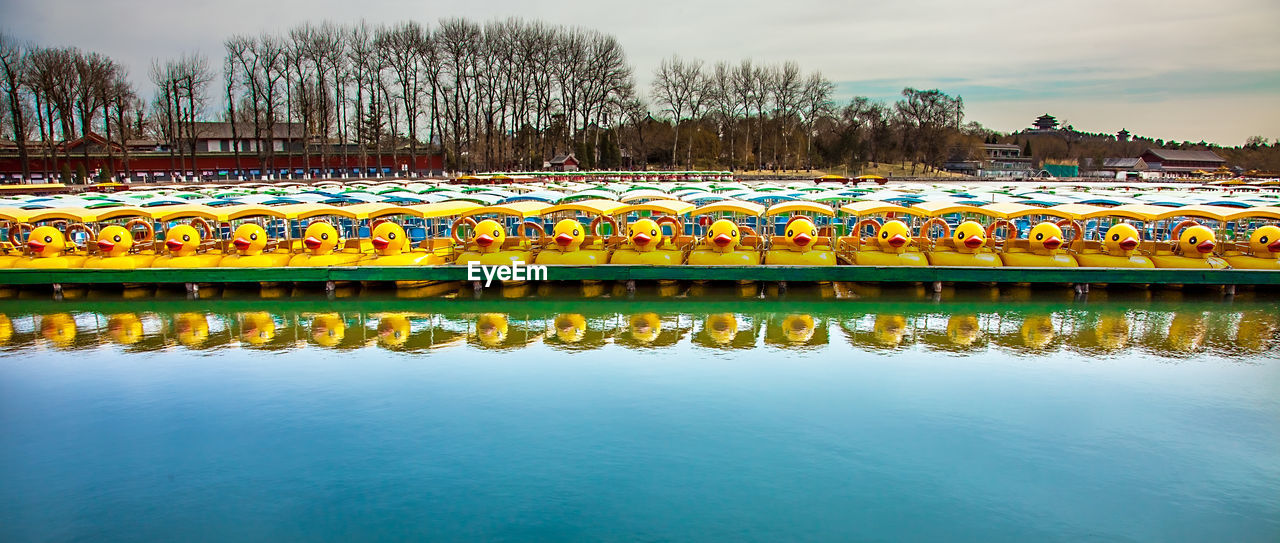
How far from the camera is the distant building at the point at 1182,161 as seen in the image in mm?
112287

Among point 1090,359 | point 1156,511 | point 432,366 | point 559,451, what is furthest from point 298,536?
point 1090,359

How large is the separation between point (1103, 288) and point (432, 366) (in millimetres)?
18749

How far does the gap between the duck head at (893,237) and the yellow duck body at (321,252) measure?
588 inches

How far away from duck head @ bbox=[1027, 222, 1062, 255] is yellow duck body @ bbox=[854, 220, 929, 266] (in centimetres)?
307

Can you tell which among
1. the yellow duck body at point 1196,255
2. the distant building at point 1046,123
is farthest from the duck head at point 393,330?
the distant building at point 1046,123

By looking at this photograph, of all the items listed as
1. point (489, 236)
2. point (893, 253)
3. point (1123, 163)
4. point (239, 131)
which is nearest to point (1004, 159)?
point (1123, 163)

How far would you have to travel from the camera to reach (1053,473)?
1110 cm

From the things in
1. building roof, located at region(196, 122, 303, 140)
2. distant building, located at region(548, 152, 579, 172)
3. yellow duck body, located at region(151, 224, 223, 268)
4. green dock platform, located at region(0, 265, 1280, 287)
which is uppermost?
building roof, located at region(196, 122, 303, 140)

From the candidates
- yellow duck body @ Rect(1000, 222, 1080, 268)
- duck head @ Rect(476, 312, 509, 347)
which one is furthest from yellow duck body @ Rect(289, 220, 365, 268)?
yellow duck body @ Rect(1000, 222, 1080, 268)

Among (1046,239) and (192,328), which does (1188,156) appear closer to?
(1046,239)

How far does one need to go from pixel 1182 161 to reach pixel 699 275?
12181cm

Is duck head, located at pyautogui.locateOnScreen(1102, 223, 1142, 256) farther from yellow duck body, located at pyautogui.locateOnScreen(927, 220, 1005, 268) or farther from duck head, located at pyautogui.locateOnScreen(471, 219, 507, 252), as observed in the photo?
duck head, located at pyautogui.locateOnScreen(471, 219, 507, 252)

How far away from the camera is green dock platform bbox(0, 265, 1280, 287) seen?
21.9 metres

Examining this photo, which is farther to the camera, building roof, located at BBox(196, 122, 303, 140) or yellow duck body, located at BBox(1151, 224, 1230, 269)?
building roof, located at BBox(196, 122, 303, 140)
